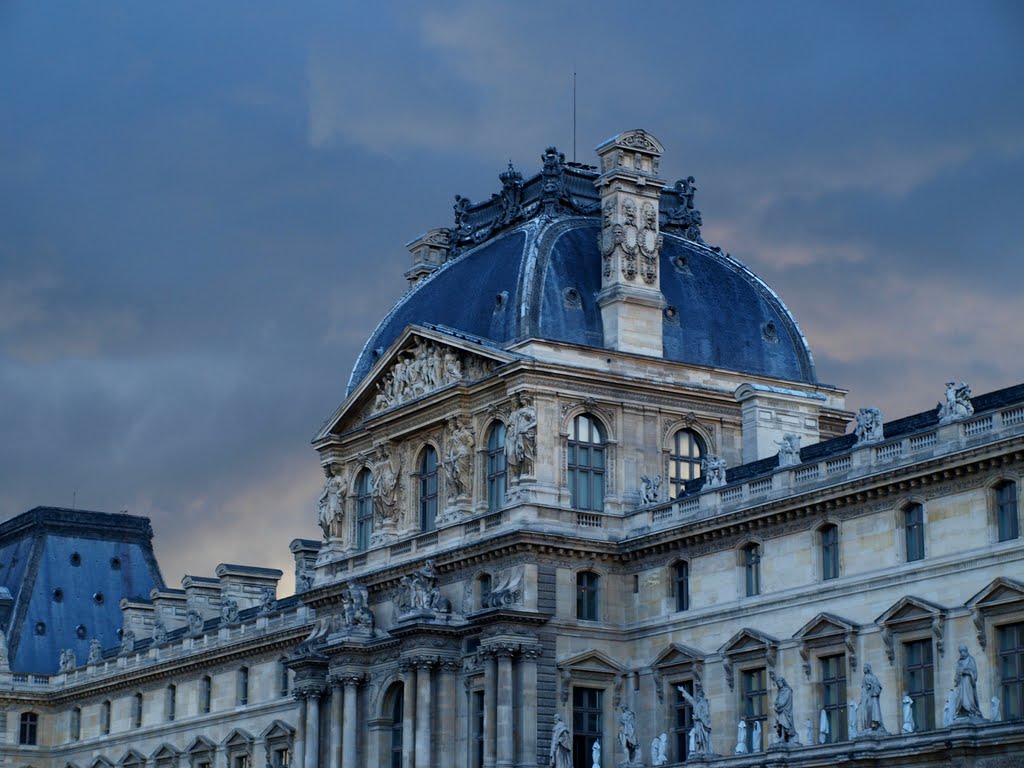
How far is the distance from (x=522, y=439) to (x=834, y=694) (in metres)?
14.1

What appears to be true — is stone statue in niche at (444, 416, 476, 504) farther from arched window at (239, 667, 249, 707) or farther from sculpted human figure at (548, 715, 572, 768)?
arched window at (239, 667, 249, 707)

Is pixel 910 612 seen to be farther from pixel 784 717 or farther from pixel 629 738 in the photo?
pixel 629 738

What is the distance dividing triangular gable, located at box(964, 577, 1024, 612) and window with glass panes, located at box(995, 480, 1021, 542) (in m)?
1.25

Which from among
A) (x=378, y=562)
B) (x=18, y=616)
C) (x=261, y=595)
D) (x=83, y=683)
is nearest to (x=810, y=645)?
(x=378, y=562)

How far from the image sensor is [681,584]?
64438 millimetres

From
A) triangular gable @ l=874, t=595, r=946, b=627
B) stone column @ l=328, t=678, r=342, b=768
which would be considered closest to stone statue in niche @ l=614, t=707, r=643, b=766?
triangular gable @ l=874, t=595, r=946, b=627

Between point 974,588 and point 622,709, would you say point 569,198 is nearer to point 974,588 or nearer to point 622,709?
point 622,709

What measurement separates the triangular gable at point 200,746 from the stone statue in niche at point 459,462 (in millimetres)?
26133

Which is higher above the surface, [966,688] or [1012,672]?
[1012,672]

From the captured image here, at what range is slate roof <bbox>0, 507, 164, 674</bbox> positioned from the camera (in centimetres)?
11138

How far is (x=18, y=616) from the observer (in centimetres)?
11162

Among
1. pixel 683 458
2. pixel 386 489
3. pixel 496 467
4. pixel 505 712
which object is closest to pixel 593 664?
pixel 505 712

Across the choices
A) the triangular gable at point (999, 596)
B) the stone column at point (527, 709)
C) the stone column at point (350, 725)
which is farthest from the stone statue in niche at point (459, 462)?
the triangular gable at point (999, 596)

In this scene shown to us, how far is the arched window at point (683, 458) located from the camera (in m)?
69.1
